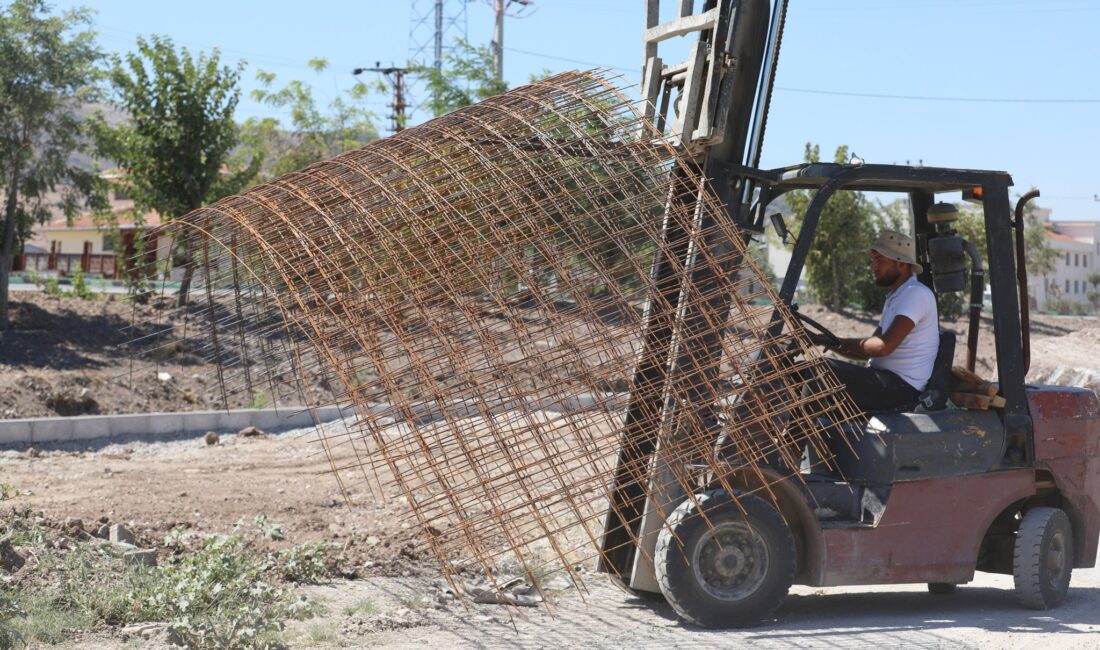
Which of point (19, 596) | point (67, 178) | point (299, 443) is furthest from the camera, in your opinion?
point (67, 178)

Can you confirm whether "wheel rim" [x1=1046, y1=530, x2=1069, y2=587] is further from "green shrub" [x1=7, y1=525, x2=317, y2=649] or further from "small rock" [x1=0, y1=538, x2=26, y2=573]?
"small rock" [x1=0, y1=538, x2=26, y2=573]

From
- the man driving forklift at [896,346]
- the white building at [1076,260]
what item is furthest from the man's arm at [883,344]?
the white building at [1076,260]

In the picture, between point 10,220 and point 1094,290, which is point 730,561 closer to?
point 10,220

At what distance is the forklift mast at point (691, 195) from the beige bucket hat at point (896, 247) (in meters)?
0.90

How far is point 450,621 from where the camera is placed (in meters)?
6.63

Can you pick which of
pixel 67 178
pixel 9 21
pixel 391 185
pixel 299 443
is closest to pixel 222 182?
pixel 67 178

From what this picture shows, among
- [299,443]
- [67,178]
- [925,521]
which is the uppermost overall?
[67,178]

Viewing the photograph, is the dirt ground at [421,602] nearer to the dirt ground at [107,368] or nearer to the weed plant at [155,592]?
the weed plant at [155,592]

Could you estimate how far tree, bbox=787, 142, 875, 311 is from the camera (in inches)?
1070

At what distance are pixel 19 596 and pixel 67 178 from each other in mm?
17404

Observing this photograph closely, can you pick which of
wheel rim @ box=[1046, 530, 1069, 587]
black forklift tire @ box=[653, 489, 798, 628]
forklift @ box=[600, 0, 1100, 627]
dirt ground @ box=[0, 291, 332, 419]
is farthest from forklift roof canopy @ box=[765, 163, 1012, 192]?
dirt ground @ box=[0, 291, 332, 419]

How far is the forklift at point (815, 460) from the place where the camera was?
6.46 m

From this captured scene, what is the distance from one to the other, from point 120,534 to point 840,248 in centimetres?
2300

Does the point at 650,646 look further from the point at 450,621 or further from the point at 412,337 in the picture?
the point at 412,337
